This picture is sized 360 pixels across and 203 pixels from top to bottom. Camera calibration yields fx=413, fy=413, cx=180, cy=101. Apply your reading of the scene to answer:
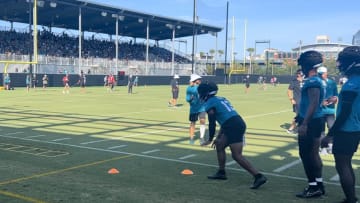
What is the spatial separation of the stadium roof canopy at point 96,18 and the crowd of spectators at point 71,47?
6.51 feet

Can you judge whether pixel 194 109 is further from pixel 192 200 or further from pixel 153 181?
pixel 192 200

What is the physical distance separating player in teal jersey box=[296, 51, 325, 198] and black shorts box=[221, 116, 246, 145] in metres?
0.86

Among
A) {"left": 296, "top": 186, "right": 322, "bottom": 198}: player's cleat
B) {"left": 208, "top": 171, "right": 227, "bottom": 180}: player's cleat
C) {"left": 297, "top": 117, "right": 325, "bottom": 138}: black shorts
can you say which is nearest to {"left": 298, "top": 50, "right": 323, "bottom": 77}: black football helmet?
{"left": 297, "top": 117, "right": 325, "bottom": 138}: black shorts

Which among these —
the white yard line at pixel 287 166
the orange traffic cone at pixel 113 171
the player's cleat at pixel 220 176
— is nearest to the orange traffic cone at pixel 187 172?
the player's cleat at pixel 220 176

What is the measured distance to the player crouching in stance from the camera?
245 inches

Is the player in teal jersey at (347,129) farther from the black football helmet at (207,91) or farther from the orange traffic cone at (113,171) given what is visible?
the orange traffic cone at (113,171)

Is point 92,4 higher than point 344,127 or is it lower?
higher

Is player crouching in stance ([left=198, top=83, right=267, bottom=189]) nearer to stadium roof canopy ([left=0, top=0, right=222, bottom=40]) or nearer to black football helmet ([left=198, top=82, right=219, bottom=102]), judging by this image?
black football helmet ([left=198, top=82, right=219, bottom=102])

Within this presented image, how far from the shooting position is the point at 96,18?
184 feet

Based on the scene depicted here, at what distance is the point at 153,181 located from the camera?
655 centimetres

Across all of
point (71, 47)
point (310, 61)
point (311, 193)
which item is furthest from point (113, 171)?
point (71, 47)

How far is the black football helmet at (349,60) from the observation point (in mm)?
5238

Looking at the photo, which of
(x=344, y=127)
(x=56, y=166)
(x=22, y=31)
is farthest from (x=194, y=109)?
(x=22, y=31)

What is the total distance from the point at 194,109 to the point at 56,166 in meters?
3.93
